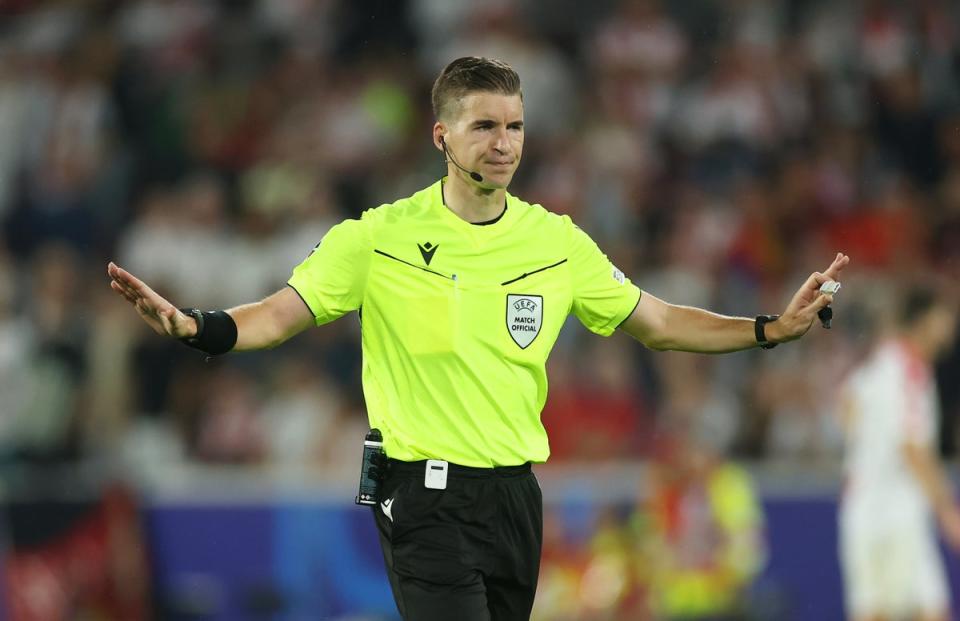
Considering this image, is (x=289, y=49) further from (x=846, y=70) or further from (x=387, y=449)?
(x=387, y=449)

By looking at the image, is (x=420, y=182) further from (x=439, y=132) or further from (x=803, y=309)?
A: (x=803, y=309)

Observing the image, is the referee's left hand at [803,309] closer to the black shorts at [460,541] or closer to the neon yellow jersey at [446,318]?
the neon yellow jersey at [446,318]

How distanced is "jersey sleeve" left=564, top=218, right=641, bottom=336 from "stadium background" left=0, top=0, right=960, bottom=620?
15.2ft

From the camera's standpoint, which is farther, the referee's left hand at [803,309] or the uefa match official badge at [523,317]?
the referee's left hand at [803,309]

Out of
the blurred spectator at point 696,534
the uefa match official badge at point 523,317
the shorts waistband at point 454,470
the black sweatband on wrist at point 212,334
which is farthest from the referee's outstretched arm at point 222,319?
the blurred spectator at point 696,534

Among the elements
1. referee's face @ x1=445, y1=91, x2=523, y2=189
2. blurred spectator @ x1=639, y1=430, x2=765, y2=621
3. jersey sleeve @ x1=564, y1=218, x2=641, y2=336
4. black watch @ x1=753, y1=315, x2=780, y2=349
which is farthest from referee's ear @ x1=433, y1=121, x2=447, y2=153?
blurred spectator @ x1=639, y1=430, x2=765, y2=621

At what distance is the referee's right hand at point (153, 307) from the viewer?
5379mm

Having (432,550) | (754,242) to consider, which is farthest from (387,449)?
(754,242)

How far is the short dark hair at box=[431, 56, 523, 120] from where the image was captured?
5.73 meters

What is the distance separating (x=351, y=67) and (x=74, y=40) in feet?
8.65

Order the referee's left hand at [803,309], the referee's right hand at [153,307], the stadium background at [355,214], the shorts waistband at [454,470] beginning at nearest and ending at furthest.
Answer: the referee's right hand at [153,307] → the shorts waistband at [454,470] → the referee's left hand at [803,309] → the stadium background at [355,214]

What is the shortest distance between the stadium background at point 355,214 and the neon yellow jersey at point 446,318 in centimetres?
492

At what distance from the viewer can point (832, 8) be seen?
15.6 metres

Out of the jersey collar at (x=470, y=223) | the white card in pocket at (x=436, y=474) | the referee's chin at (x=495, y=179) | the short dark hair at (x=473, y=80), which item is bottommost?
the white card in pocket at (x=436, y=474)
